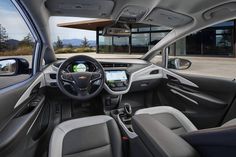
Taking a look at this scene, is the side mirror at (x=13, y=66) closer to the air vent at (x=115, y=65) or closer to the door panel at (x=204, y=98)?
the air vent at (x=115, y=65)

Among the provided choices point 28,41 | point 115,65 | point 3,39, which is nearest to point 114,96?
point 115,65

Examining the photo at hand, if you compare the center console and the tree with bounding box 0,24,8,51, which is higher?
the tree with bounding box 0,24,8,51

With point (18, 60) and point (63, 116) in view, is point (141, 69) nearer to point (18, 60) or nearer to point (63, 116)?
point (63, 116)

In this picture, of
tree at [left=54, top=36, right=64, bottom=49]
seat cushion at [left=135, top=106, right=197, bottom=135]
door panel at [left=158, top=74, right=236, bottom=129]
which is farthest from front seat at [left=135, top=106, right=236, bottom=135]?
tree at [left=54, top=36, right=64, bottom=49]

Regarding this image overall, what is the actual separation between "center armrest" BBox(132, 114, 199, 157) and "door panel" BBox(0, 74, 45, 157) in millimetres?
734

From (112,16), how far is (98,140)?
54.2 inches

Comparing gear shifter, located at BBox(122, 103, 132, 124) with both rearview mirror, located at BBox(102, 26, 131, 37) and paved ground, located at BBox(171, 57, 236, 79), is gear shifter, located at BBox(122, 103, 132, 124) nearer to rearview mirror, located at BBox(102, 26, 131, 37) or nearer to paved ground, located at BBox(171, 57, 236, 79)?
rearview mirror, located at BBox(102, 26, 131, 37)

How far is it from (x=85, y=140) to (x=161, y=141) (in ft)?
3.47

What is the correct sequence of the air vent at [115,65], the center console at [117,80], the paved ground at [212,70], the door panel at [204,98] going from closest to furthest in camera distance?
the door panel at [204,98] < the center console at [117,80] < the air vent at [115,65] < the paved ground at [212,70]

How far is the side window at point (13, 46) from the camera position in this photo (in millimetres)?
1669

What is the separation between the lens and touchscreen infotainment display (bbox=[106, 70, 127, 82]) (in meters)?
2.75

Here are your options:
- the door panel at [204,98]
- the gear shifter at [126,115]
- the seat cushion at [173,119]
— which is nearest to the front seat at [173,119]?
the seat cushion at [173,119]

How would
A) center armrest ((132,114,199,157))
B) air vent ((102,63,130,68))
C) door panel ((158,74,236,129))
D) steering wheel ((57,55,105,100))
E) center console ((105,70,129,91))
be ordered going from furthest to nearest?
air vent ((102,63,130,68)) → center console ((105,70,129,91)) → door panel ((158,74,236,129)) → steering wheel ((57,55,105,100)) → center armrest ((132,114,199,157))

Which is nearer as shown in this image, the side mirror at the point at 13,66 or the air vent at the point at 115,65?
the side mirror at the point at 13,66
